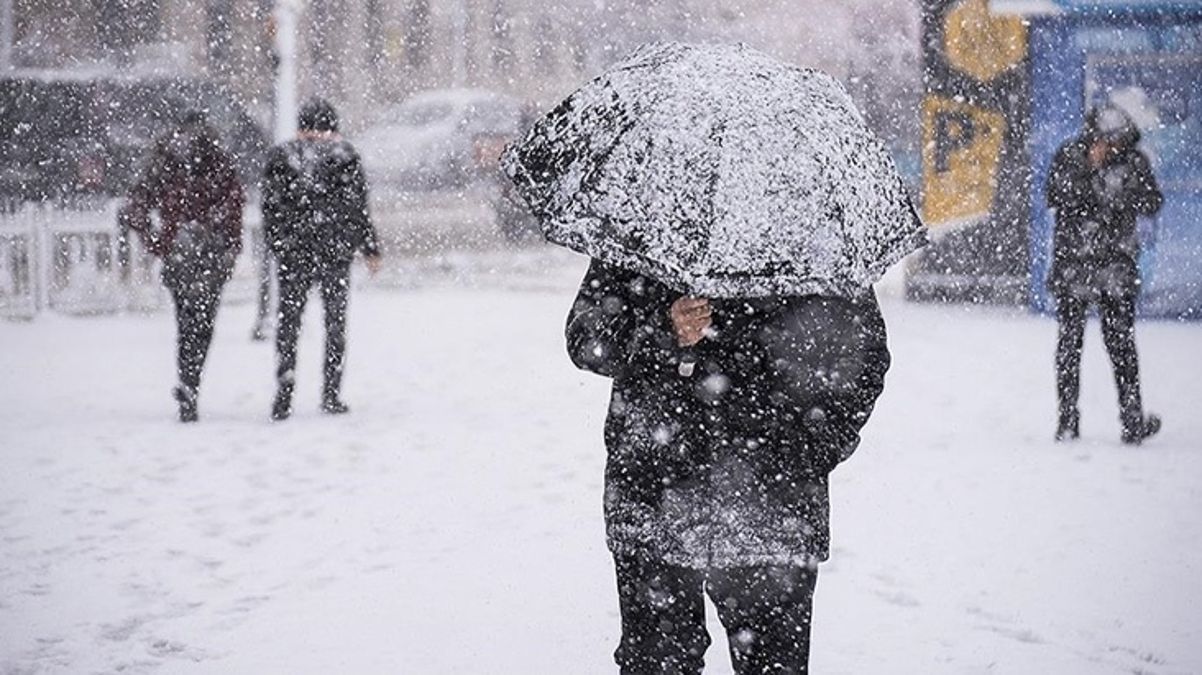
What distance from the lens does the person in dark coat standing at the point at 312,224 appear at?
830 cm

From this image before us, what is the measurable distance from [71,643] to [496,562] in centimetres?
165

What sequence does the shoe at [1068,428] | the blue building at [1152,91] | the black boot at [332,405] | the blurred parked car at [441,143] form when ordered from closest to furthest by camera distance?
the shoe at [1068,428] → the black boot at [332,405] → the blue building at [1152,91] → the blurred parked car at [441,143]

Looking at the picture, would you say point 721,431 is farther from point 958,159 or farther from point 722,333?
point 958,159

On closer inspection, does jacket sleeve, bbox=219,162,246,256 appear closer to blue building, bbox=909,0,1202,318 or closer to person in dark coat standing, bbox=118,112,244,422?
person in dark coat standing, bbox=118,112,244,422

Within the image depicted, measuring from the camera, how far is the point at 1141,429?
25.2 ft

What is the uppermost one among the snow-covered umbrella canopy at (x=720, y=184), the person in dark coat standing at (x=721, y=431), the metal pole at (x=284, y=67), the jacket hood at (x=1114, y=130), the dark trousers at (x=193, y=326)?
the metal pole at (x=284, y=67)

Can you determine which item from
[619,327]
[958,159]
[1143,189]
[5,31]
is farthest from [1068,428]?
[5,31]

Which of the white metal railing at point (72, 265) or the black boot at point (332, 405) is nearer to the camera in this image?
the black boot at point (332, 405)

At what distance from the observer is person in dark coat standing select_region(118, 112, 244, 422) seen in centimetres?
830

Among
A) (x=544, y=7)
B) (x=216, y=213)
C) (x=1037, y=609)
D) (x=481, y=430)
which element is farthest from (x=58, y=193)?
(x=544, y=7)

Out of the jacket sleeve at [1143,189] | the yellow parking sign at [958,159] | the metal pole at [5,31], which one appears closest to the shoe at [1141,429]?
the jacket sleeve at [1143,189]

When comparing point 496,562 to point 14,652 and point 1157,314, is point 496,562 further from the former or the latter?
point 1157,314

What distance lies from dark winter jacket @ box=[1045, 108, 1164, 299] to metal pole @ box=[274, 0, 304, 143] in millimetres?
8802

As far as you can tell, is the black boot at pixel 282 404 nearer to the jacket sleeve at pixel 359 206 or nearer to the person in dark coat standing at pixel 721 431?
the jacket sleeve at pixel 359 206
